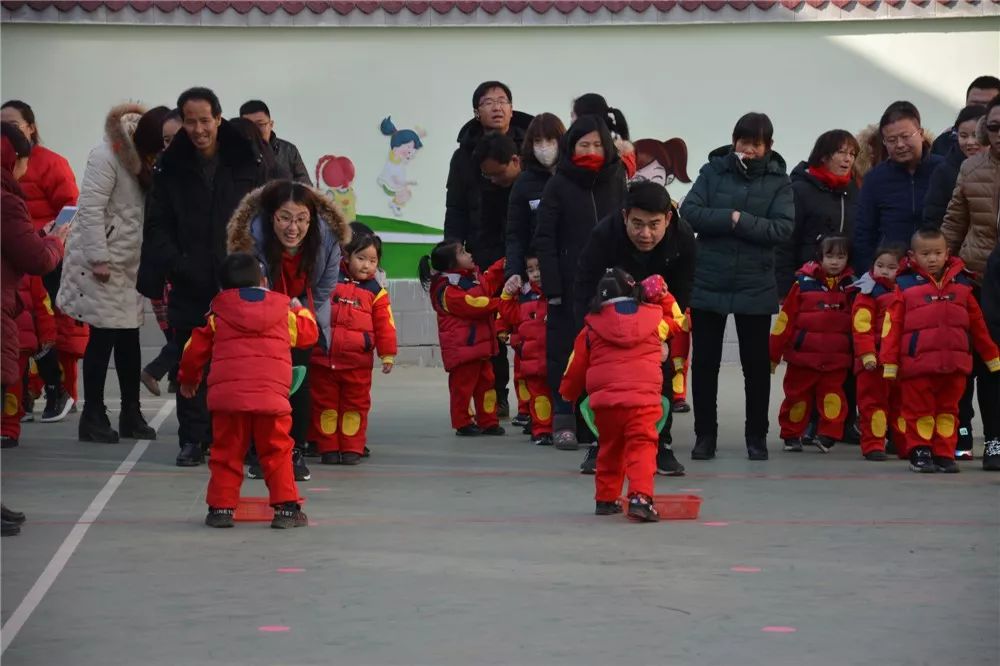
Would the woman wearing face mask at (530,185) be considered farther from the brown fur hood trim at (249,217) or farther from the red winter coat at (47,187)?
the red winter coat at (47,187)

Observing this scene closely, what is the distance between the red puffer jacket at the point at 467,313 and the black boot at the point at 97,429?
201cm

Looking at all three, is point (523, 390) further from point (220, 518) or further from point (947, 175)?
point (220, 518)

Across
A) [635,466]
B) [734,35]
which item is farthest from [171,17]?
[635,466]

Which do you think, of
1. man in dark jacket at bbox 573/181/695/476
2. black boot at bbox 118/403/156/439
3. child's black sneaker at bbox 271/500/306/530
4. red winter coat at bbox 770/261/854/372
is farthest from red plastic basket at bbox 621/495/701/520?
black boot at bbox 118/403/156/439

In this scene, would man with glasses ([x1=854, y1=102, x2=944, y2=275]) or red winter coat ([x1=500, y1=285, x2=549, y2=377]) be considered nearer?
man with glasses ([x1=854, y1=102, x2=944, y2=275])

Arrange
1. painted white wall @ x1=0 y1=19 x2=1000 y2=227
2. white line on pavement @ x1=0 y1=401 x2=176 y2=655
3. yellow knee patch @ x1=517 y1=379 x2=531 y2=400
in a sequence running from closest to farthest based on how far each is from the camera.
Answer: white line on pavement @ x1=0 y1=401 x2=176 y2=655 < yellow knee patch @ x1=517 y1=379 x2=531 y2=400 < painted white wall @ x1=0 y1=19 x2=1000 y2=227

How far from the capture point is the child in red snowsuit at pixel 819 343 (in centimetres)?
1166

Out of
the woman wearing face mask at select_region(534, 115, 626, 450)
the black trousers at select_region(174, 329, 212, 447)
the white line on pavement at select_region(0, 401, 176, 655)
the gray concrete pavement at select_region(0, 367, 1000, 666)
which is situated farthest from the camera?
the woman wearing face mask at select_region(534, 115, 626, 450)

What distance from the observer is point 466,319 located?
12531mm

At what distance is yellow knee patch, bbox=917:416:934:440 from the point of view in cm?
1080

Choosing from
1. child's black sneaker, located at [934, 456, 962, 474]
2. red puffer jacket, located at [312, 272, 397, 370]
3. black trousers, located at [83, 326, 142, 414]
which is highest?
red puffer jacket, located at [312, 272, 397, 370]

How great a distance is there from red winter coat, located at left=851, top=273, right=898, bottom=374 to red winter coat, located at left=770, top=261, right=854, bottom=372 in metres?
0.20

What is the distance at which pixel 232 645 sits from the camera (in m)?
6.62

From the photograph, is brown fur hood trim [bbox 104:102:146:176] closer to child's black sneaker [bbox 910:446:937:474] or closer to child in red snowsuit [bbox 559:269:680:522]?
child in red snowsuit [bbox 559:269:680:522]
